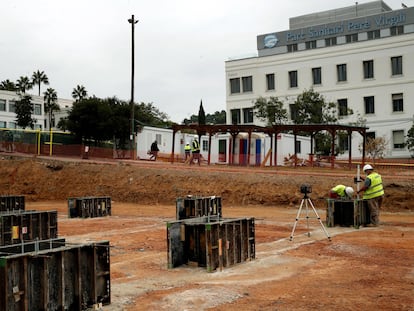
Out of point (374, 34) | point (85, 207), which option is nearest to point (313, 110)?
point (374, 34)

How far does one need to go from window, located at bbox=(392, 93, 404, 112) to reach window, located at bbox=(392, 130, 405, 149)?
7.70 feet

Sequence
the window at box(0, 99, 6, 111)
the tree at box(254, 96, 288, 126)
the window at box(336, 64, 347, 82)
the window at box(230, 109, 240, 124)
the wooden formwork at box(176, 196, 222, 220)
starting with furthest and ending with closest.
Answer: the window at box(0, 99, 6, 111) → the window at box(230, 109, 240, 124) → the window at box(336, 64, 347, 82) → the tree at box(254, 96, 288, 126) → the wooden formwork at box(176, 196, 222, 220)

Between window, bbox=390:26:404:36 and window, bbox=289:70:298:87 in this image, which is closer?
window, bbox=390:26:404:36

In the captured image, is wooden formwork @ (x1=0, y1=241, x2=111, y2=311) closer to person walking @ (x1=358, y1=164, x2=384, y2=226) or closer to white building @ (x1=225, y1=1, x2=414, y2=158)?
person walking @ (x1=358, y1=164, x2=384, y2=226)

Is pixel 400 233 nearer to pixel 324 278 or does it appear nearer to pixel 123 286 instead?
pixel 324 278

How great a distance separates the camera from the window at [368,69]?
54.5 metres

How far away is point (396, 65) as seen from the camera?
174 ft

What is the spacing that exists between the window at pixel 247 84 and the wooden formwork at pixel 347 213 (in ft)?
151

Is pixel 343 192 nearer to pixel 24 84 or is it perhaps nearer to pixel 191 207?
pixel 191 207

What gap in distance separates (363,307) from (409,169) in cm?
3012

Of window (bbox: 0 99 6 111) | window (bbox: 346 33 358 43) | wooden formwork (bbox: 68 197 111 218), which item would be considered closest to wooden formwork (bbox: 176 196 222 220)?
wooden formwork (bbox: 68 197 111 218)

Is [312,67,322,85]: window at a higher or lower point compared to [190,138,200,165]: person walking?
higher

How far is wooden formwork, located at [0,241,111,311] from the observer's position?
6.45 metres

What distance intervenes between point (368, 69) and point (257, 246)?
4574 centimetres
